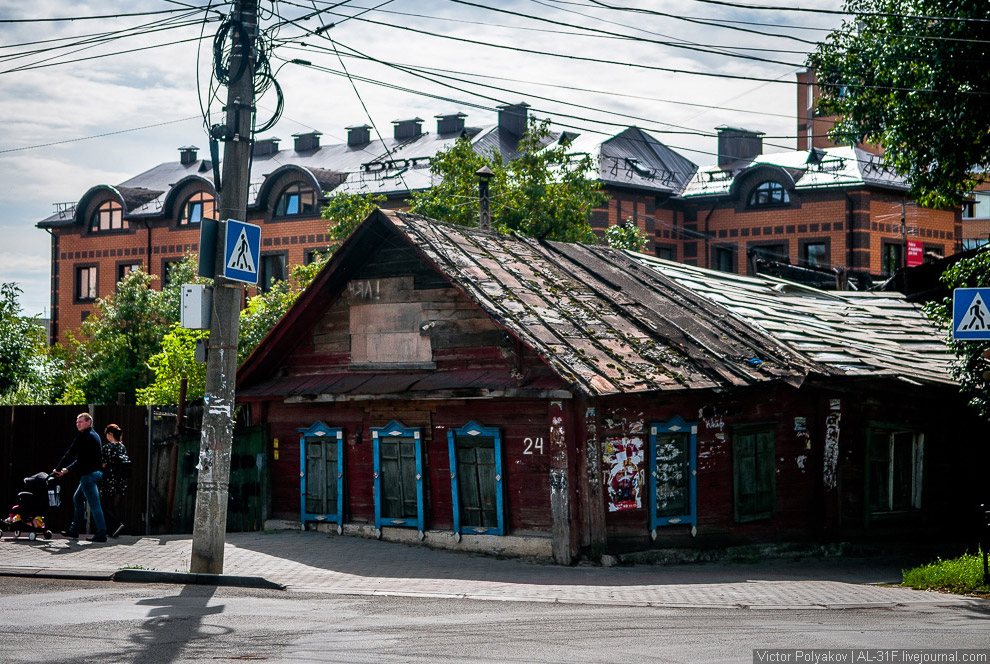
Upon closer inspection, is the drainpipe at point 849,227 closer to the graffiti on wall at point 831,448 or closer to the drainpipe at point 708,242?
the drainpipe at point 708,242

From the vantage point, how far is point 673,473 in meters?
15.2

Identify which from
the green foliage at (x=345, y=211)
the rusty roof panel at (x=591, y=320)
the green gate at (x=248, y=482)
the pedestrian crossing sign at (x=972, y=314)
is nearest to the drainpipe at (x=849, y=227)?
the green foliage at (x=345, y=211)

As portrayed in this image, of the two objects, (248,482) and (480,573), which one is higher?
(248,482)

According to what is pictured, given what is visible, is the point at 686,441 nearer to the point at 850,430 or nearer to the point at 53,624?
the point at 850,430

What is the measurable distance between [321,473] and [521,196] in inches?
594

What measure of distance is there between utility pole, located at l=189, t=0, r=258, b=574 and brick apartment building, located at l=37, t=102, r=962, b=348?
30.2 meters

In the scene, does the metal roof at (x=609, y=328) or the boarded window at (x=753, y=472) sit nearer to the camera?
the metal roof at (x=609, y=328)

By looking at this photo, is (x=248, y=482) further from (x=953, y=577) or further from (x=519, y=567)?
(x=953, y=577)

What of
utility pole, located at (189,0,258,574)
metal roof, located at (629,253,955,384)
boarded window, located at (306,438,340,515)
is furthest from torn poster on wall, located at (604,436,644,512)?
utility pole, located at (189,0,258,574)

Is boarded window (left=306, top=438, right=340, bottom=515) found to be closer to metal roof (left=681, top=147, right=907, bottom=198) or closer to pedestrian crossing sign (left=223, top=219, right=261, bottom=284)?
pedestrian crossing sign (left=223, top=219, right=261, bottom=284)

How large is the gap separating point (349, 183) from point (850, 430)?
3402 cm

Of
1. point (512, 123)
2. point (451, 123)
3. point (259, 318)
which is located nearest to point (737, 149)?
point (512, 123)

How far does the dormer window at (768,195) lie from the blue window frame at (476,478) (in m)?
34.0

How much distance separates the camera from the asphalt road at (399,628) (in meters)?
7.88
